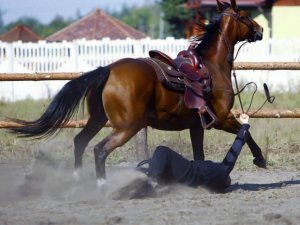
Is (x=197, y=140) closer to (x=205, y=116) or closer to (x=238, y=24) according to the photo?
(x=205, y=116)

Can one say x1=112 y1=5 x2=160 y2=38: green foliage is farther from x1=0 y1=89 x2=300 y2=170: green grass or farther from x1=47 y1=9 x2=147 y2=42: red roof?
x1=0 y1=89 x2=300 y2=170: green grass

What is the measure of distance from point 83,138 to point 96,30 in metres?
29.6

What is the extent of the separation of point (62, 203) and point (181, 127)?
70.9 inches

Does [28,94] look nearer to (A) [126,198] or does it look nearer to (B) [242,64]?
(B) [242,64]

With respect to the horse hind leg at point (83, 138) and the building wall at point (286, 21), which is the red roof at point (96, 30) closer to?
the building wall at point (286, 21)

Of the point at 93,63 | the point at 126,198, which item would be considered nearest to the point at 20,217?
the point at 126,198

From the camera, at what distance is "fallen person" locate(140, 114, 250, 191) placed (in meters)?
8.59

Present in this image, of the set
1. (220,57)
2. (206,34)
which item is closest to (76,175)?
(220,57)

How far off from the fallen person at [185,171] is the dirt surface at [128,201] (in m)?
0.11

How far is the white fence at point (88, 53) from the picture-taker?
23.4 meters

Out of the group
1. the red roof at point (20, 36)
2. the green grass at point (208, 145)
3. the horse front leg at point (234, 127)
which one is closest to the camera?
the horse front leg at point (234, 127)

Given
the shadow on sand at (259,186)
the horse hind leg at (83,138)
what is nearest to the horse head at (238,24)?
the shadow on sand at (259,186)

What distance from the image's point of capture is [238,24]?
9484 mm

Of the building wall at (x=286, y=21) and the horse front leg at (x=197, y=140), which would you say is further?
the building wall at (x=286, y=21)
